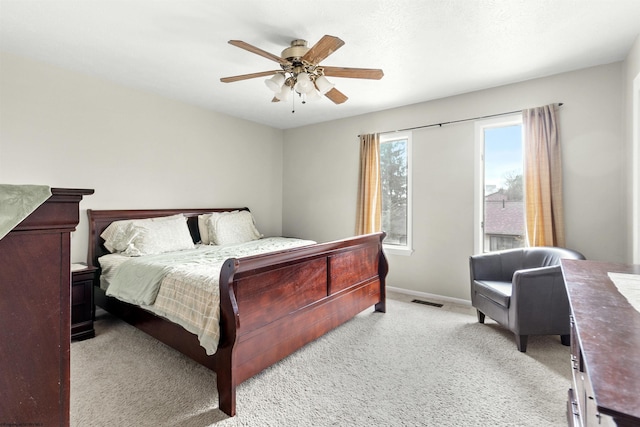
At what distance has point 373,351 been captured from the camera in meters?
2.45

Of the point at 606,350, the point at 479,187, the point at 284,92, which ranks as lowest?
the point at 606,350

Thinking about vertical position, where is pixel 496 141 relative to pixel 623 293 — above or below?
above

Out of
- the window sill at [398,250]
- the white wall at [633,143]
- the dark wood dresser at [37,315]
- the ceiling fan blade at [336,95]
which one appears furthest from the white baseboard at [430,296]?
the dark wood dresser at [37,315]

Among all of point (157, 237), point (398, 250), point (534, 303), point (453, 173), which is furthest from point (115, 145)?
point (534, 303)

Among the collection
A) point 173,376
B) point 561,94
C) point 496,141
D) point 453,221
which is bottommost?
point 173,376

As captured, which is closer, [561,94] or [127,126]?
[561,94]

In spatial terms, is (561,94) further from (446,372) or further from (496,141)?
(446,372)

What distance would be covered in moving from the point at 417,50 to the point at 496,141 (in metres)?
1.62

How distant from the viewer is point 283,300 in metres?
2.15

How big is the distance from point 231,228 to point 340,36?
2658 mm

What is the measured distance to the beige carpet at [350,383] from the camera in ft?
5.62

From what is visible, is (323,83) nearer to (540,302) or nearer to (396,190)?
(396,190)

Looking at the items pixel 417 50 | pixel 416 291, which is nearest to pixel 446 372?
pixel 416 291

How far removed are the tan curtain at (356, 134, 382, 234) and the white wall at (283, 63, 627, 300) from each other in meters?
0.23
